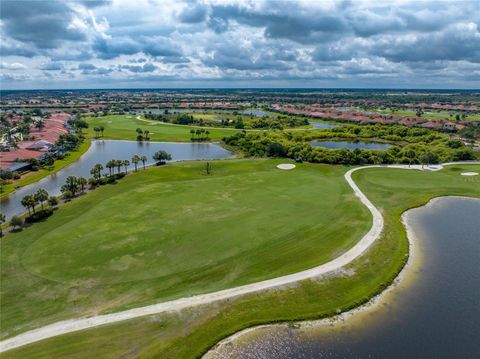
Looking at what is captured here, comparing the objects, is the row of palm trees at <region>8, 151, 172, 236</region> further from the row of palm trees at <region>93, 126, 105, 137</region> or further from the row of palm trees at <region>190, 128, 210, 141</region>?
the row of palm trees at <region>93, 126, 105, 137</region>

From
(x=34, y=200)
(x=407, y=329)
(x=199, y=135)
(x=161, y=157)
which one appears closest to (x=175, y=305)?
(x=407, y=329)

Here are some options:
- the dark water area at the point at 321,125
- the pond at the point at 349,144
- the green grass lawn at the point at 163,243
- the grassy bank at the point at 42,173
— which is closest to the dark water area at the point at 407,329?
the green grass lawn at the point at 163,243

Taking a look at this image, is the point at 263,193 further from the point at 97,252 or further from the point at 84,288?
the point at 84,288

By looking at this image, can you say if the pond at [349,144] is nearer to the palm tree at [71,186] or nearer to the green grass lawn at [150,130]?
the green grass lawn at [150,130]

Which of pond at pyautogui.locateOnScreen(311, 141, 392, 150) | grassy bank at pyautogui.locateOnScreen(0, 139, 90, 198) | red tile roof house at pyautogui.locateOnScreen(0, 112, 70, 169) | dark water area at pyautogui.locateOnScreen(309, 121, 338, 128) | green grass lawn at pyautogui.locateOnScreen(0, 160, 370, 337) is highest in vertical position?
dark water area at pyautogui.locateOnScreen(309, 121, 338, 128)

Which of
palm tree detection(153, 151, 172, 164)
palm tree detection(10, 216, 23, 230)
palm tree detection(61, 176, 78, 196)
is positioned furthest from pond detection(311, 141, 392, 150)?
palm tree detection(10, 216, 23, 230)

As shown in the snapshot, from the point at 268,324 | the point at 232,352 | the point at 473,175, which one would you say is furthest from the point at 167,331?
the point at 473,175
